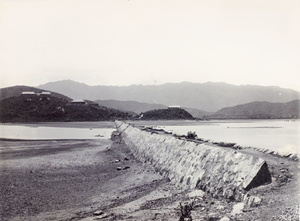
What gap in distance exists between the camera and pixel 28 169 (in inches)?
588

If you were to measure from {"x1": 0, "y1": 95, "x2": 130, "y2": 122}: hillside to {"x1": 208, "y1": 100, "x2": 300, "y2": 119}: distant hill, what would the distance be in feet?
191

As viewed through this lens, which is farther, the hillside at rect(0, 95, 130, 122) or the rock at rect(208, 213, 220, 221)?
the hillside at rect(0, 95, 130, 122)

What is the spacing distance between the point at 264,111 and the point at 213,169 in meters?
131

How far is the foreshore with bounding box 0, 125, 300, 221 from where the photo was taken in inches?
247

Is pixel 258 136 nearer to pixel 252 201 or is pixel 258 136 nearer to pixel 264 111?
pixel 252 201

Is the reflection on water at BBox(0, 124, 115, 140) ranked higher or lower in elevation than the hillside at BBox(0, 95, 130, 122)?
lower

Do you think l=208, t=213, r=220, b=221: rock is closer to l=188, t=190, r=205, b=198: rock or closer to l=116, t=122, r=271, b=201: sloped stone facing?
l=116, t=122, r=271, b=201: sloped stone facing

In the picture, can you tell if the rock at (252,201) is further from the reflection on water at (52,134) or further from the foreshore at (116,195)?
the reflection on water at (52,134)

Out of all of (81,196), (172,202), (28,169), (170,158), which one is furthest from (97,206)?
(28,169)

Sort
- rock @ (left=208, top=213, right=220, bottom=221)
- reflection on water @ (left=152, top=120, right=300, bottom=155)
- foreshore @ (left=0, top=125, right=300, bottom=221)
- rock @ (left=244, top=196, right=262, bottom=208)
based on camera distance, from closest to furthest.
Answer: rock @ (left=208, top=213, right=220, bottom=221)
rock @ (left=244, top=196, right=262, bottom=208)
foreshore @ (left=0, top=125, right=300, bottom=221)
reflection on water @ (left=152, top=120, right=300, bottom=155)

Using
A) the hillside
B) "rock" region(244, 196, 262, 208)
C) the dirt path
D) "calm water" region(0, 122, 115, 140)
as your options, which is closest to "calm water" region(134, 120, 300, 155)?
"rock" region(244, 196, 262, 208)

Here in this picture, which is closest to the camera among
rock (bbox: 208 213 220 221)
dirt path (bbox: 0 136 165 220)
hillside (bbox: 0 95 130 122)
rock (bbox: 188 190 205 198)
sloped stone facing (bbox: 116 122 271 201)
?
rock (bbox: 208 213 220 221)

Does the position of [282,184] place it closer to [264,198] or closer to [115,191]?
[264,198]

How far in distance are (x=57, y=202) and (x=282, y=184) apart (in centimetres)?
691
